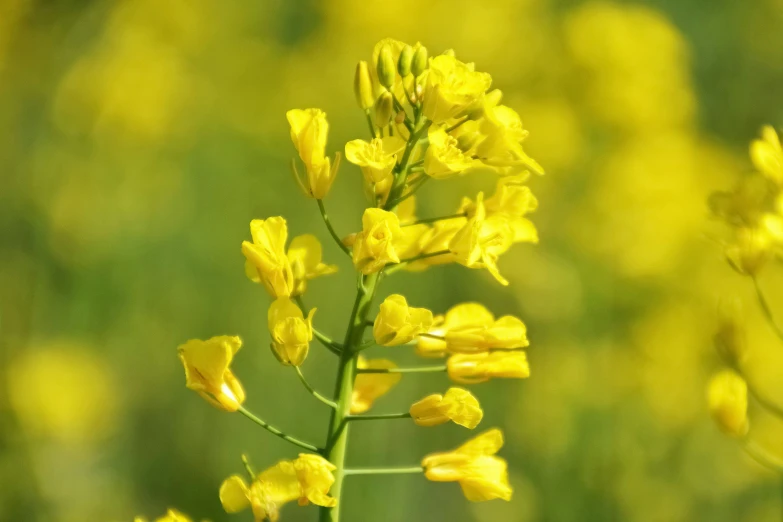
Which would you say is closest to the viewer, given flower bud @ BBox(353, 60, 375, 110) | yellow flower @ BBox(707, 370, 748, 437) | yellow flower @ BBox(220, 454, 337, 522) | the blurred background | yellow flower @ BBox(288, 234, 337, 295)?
yellow flower @ BBox(220, 454, 337, 522)

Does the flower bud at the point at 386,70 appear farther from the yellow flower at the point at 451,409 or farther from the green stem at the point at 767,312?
the green stem at the point at 767,312

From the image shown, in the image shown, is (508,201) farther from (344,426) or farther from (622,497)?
(622,497)

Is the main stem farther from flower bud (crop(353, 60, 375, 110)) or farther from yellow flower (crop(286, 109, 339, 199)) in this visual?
flower bud (crop(353, 60, 375, 110))

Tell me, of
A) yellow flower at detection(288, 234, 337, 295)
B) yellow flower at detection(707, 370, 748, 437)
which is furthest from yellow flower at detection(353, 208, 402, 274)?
yellow flower at detection(707, 370, 748, 437)

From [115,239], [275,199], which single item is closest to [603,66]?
[275,199]

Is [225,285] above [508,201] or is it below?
below

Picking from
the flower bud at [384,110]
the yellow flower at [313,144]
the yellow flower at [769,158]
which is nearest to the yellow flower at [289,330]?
the yellow flower at [313,144]

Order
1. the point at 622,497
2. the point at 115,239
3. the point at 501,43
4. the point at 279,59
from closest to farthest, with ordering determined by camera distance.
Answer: the point at 622,497, the point at 115,239, the point at 501,43, the point at 279,59
